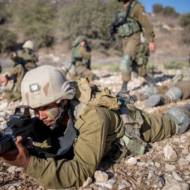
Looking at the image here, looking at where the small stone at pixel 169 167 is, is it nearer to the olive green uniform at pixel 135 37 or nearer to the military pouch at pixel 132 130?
the military pouch at pixel 132 130

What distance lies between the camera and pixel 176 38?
105ft

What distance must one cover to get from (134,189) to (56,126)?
30.1 inches

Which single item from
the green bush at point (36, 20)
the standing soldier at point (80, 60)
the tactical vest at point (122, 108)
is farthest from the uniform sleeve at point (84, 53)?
the green bush at point (36, 20)

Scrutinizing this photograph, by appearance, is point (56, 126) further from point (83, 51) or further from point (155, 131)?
point (83, 51)

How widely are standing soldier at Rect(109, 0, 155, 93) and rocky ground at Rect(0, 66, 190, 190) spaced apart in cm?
302

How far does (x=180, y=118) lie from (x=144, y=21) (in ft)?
9.73

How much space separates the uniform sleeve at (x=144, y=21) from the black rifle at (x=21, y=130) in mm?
4151

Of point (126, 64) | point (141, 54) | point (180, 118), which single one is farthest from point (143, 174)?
point (141, 54)

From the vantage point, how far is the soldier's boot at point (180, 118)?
4332mm

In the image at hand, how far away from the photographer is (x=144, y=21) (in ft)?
22.7

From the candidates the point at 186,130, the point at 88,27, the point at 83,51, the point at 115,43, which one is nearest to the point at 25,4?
the point at 88,27

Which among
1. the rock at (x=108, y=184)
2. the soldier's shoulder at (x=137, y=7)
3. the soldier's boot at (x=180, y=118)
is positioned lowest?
the rock at (x=108, y=184)

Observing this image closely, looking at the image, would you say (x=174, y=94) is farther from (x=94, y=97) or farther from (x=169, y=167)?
(x=94, y=97)

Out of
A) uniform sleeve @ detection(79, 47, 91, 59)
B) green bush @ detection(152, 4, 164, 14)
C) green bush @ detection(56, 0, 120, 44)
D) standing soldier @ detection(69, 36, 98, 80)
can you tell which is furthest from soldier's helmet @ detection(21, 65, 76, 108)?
green bush @ detection(152, 4, 164, 14)
